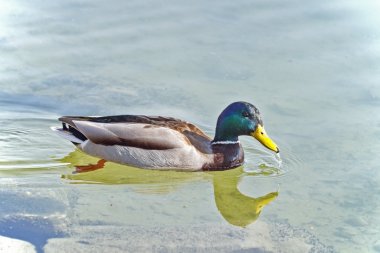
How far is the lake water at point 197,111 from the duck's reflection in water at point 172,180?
0.02 m

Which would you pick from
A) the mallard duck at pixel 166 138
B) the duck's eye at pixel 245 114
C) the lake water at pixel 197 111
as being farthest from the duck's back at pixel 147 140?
the duck's eye at pixel 245 114

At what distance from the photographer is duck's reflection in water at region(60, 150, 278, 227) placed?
7.74 meters

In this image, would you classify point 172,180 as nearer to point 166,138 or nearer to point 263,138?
point 166,138

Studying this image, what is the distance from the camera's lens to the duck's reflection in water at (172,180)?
7.74 m

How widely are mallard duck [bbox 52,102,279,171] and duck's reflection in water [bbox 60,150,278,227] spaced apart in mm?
94

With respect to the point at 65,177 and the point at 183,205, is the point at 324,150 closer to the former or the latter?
the point at 183,205

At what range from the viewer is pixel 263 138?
869 cm

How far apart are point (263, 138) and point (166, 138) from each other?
37.6 inches

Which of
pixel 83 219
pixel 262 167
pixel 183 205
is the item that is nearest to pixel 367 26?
pixel 262 167

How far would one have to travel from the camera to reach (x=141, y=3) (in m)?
12.1

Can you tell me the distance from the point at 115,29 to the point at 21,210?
4.40 meters

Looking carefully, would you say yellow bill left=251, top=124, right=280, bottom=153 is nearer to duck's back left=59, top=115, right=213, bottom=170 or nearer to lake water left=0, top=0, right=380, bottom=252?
lake water left=0, top=0, right=380, bottom=252

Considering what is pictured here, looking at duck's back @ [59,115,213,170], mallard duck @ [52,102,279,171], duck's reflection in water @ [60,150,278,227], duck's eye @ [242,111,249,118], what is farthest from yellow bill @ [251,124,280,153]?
duck's back @ [59,115,213,170]

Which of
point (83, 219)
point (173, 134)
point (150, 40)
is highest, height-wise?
point (150, 40)
